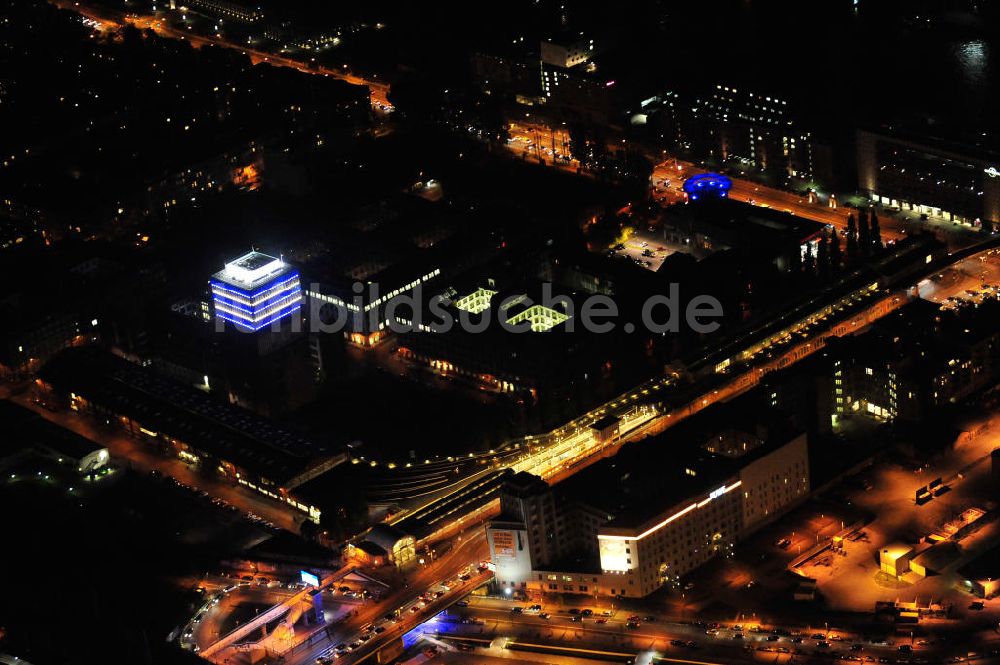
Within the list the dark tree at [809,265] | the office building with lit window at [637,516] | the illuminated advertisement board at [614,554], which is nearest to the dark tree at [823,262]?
the dark tree at [809,265]

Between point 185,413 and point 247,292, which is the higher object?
point 247,292

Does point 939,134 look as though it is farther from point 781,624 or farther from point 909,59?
point 781,624

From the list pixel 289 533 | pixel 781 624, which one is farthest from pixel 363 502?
pixel 781 624

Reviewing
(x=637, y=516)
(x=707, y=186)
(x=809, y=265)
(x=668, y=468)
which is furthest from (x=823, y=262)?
(x=637, y=516)

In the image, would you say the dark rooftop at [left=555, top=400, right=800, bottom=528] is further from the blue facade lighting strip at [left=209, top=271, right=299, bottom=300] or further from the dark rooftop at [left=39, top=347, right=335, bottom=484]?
the blue facade lighting strip at [left=209, top=271, right=299, bottom=300]

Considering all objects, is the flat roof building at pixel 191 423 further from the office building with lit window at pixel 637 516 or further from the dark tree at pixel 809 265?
the dark tree at pixel 809 265

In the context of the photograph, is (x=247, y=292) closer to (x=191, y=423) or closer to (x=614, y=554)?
(x=191, y=423)
